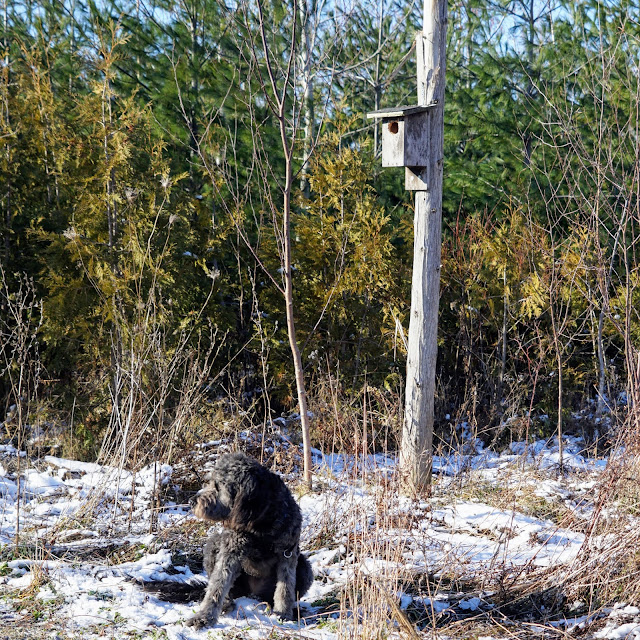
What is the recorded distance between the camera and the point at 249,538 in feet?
11.0

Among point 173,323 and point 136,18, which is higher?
point 136,18

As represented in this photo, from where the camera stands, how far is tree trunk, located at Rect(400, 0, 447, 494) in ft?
17.7

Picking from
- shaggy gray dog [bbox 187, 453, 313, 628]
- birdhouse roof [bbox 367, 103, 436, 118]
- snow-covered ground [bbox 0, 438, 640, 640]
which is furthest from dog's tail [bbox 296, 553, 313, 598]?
birdhouse roof [bbox 367, 103, 436, 118]

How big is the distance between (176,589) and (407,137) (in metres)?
3.55

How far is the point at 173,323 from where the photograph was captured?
277 inches

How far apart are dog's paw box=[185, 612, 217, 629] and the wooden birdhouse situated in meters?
3.51

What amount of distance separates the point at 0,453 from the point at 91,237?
2325 mm

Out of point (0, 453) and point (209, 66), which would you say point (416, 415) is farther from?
point (209, 66)

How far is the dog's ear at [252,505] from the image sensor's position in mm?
3205

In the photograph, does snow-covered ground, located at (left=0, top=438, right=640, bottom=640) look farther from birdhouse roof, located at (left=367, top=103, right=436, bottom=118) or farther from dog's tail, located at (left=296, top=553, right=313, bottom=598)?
birdhouse roof, located at (left=367, top=103, right=436, bottom=118)

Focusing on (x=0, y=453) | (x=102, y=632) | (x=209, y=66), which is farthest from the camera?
(x=209, y=66)

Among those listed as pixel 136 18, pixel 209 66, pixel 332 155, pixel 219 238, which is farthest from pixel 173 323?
pixel 136 18

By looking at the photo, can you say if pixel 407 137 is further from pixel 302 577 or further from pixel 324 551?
pixel 302 577

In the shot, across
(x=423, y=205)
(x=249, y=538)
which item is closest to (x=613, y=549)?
(x=249, y=538)
